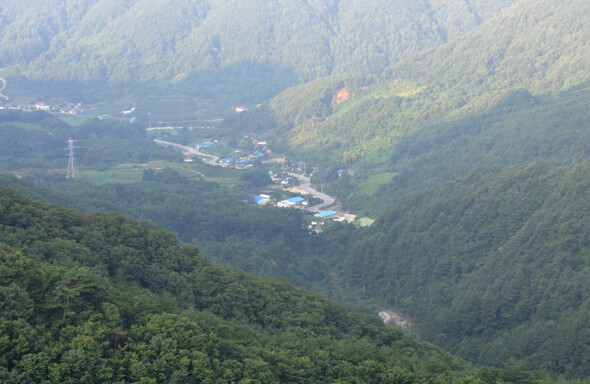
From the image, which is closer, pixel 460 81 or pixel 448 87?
pixel 460 81

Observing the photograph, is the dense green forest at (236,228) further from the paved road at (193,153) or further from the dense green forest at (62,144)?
the paved road at (193,153)

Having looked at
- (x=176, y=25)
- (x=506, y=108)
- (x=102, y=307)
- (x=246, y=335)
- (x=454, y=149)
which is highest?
(x=176, y=25)

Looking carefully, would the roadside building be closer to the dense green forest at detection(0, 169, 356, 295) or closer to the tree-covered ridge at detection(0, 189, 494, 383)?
the dense green forest at detection(0, 169, 356, 295)

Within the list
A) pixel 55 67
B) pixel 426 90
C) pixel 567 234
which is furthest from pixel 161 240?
pixel 55 67

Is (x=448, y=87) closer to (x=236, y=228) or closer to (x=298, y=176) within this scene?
(x=298, y=176)

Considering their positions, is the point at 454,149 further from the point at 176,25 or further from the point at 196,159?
the point at 176,25

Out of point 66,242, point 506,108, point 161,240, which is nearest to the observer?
point 66,242

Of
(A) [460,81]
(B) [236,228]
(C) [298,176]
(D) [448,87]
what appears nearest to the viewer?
(B) [236,228]

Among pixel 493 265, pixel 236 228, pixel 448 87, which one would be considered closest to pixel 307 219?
pixel 236 228
